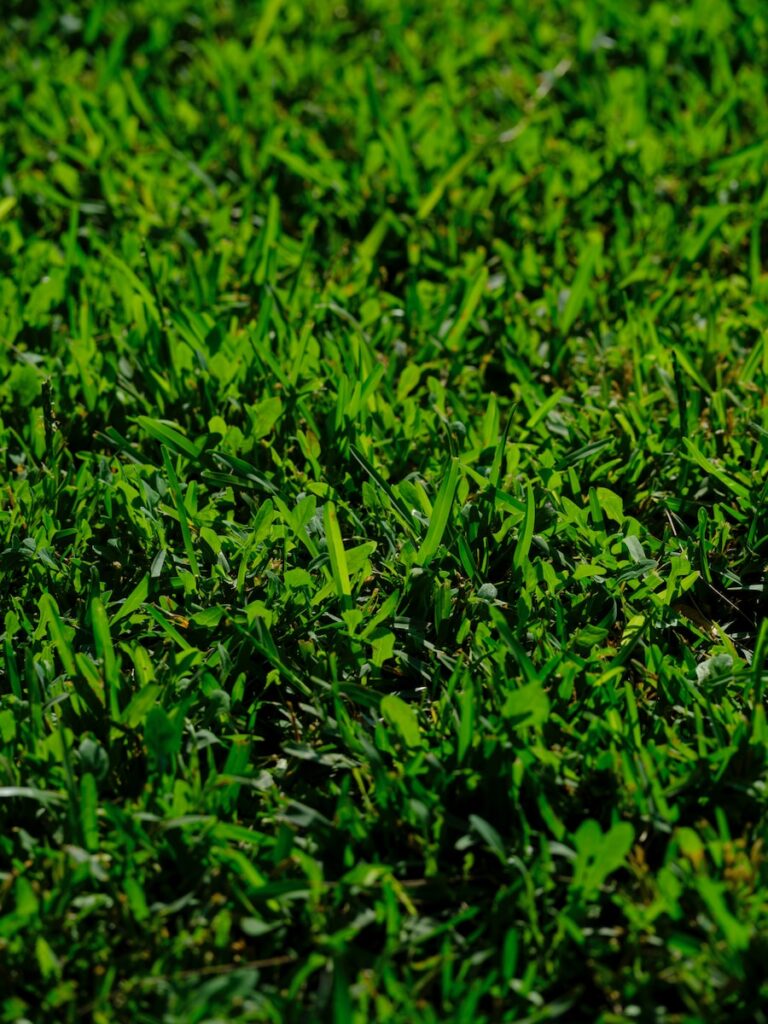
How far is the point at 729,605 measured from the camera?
2.29m

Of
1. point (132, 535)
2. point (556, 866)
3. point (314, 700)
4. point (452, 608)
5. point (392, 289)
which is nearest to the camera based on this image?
point (556, 866)

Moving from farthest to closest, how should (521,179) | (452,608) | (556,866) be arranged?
(521,179) < (452,608) < (556,866)

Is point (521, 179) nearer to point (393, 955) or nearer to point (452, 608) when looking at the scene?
point (452, 608)

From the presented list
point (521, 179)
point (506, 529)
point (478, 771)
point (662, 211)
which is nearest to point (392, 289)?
point (521, 179)

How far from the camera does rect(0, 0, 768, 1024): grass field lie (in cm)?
170

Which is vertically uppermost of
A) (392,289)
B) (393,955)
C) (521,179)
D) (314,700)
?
(521,179)

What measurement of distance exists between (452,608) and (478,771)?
0.41 m

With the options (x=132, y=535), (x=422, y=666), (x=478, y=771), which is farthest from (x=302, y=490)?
(x=478, y=771)

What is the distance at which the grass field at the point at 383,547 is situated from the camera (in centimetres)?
170

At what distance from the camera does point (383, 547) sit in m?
2.38

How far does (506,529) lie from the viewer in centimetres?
231

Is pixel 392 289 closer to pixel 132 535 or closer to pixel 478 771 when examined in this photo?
pixel 132 535

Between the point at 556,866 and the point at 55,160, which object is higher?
the point at 55,160

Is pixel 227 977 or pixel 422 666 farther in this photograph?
pixel 422 666
